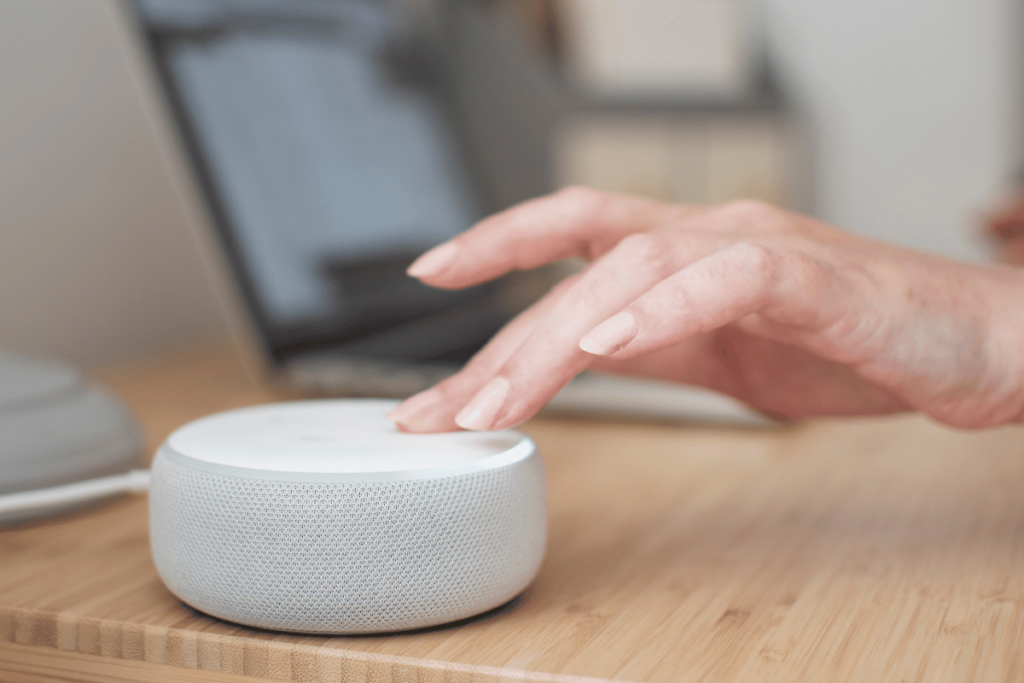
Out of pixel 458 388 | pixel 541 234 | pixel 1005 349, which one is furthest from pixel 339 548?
pixel 1005 349

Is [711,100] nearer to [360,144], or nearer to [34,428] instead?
[360,144]

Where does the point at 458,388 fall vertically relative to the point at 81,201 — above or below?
below

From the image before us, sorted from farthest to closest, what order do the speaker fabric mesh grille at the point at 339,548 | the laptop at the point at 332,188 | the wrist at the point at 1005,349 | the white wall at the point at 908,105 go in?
the white wall at the point at 908,105
the laptop at the point at 332,188
the wrist at the point at 1005,349
the speaker fabric mesh grille at the point at 339,548

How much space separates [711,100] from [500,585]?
5.99 feet

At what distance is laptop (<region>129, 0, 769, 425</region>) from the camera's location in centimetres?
75

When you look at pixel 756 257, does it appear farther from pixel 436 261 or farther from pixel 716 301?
pixel 436 261

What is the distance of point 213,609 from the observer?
351 millimetres

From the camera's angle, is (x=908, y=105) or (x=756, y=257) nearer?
(x=756, y=257)

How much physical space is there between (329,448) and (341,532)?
0.05 metres

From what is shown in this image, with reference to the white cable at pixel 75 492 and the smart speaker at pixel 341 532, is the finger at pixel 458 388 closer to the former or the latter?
the smart speaker at pixel 341 532

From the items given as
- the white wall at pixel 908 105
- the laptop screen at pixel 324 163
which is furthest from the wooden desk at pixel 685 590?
the white wall at pixel 908 105

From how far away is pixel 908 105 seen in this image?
6.95 feet

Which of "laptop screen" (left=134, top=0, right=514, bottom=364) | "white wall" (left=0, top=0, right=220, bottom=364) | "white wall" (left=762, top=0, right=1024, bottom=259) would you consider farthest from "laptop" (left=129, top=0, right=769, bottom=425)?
"white wall" (left=762, top=0, right=1024, bottom=259)

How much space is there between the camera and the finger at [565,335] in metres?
0.39
